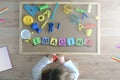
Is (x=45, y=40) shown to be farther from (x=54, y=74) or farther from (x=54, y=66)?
(x=54, y=74)

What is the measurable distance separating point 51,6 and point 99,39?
0.31 meters

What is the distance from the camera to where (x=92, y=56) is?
154 centimetres

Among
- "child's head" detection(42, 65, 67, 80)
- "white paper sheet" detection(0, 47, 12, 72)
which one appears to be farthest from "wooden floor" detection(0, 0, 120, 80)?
"child's head" detection(42, 65, 67, 80)

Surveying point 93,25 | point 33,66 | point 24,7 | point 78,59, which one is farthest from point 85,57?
point 24,7

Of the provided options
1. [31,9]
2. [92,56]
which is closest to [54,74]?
[92,56]

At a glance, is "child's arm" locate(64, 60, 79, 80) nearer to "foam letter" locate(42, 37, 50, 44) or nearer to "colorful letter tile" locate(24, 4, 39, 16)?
"foam letter" locate(42, 37, 50, 44)

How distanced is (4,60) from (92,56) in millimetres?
465

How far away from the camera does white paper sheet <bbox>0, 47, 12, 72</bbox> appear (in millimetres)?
1537

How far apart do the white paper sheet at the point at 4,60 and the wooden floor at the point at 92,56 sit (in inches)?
0.8

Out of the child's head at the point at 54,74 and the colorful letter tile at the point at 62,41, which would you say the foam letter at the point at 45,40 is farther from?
the child's head at the point at 54,74

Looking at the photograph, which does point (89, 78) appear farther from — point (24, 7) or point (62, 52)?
point (24, 7)

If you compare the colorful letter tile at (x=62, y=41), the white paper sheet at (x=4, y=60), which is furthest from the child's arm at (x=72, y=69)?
the white paper sheet at (x=4, y=60)

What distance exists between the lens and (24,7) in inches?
60.5

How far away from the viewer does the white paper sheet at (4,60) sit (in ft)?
5.04
